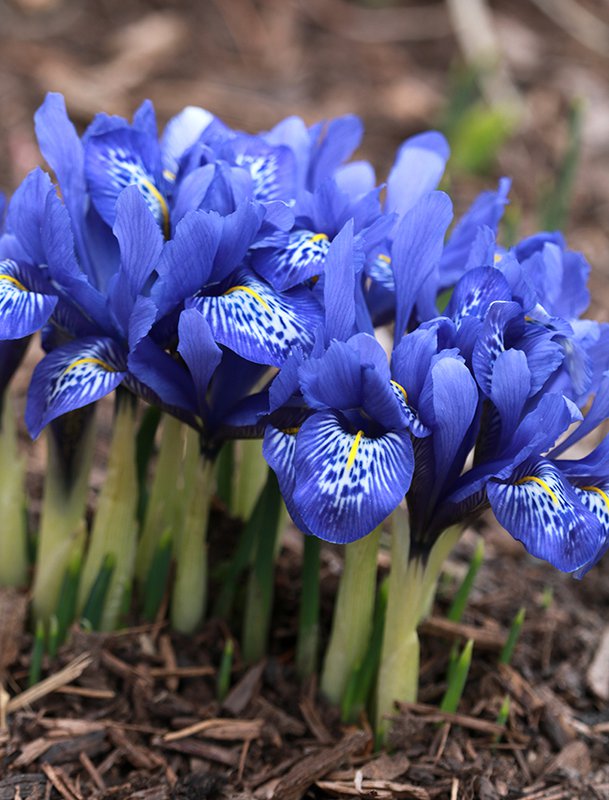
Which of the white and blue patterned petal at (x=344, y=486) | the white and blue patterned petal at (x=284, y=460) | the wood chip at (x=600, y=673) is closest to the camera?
the white and blue patterned petal at (x=344, y=486)

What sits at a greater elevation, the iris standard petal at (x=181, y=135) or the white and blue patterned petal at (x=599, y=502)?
the iris standard petal at (x=181, y=135)

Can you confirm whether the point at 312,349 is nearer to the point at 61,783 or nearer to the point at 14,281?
the point at 14,281

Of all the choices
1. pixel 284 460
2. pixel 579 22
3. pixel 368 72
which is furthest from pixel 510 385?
pixel 579 22

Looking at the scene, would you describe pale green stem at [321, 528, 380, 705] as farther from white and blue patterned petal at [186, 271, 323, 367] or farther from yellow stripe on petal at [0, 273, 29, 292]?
yellow stripe on petal at [0, 273, 29, 292]

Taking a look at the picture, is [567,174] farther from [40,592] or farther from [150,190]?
[40,592]

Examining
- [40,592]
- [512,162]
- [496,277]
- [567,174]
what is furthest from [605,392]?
[512,162]

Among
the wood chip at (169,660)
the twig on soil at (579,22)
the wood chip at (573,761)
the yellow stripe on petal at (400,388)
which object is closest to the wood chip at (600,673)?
the wood chip at (573,761)

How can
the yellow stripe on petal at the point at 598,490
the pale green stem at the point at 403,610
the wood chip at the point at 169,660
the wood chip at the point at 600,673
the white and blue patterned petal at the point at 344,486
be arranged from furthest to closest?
the wood chip at the point at 600,673 < the wood chip at the point at 169,660 < the pale green stem at the point at 403,610 < the yellow stripe on petal at the point at 598,490 < the white and blue patterned petal at the point at 344,486

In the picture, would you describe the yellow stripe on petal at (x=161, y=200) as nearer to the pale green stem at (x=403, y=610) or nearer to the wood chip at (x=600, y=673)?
the pale green stem at (x=403, y=610)
